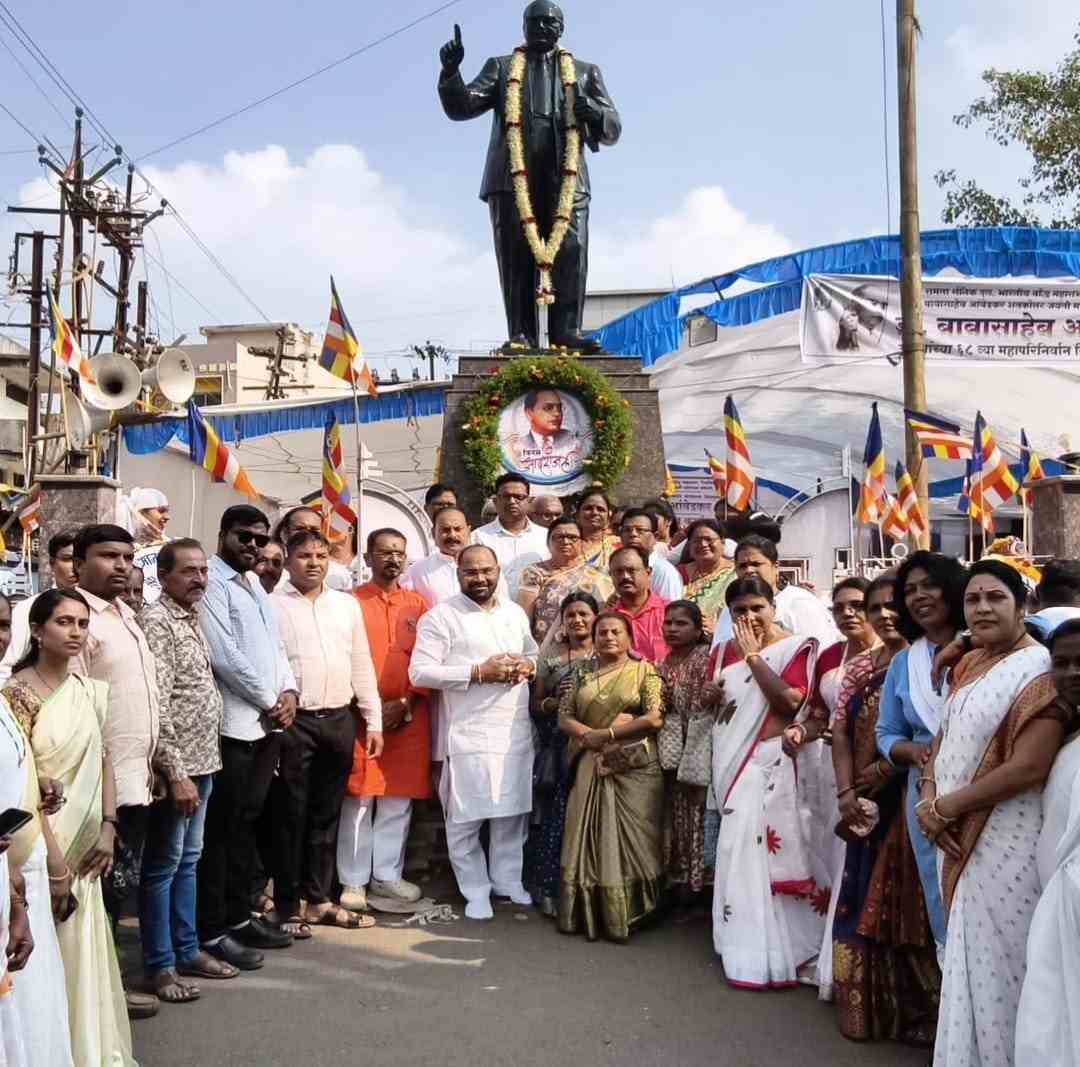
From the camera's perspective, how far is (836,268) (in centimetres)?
1752

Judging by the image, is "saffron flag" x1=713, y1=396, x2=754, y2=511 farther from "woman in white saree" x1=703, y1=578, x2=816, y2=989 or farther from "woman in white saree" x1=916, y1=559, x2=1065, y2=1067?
"woman in white saree" x1=916, y1=559, x2=1065, y2=1067

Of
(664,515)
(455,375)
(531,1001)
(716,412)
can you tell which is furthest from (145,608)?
(716,412)

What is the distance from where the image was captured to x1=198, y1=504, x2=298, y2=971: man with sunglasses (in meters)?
4.45

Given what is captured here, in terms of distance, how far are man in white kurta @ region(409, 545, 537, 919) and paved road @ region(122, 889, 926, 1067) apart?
42cm

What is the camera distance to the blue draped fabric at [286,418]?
20.3 meters

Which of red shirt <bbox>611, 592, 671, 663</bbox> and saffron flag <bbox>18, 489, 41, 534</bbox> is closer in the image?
red shirt <bbox>611, 592, 671, 663</bbox>

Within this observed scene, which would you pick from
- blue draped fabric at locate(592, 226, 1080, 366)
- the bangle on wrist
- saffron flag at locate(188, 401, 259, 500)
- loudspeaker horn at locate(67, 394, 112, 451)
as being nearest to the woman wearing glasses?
the bangle on wrist

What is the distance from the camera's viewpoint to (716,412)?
1980cm

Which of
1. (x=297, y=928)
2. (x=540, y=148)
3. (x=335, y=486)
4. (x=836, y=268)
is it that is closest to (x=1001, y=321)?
(x=836, y=268)

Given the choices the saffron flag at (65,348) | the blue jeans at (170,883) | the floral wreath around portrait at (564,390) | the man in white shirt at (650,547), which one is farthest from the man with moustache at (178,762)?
the saffron flag at (65,348)

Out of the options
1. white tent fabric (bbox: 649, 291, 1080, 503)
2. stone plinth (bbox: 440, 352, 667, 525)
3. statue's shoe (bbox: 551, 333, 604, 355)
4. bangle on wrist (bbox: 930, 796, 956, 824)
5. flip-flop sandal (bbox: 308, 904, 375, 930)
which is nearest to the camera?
bangle on wrist (bbox: 930, 796, 956, 824)

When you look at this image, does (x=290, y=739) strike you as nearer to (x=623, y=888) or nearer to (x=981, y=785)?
(x=623, y=888)

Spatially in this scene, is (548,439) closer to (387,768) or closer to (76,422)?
(387,768)

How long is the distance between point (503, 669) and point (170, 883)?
5.39ft
